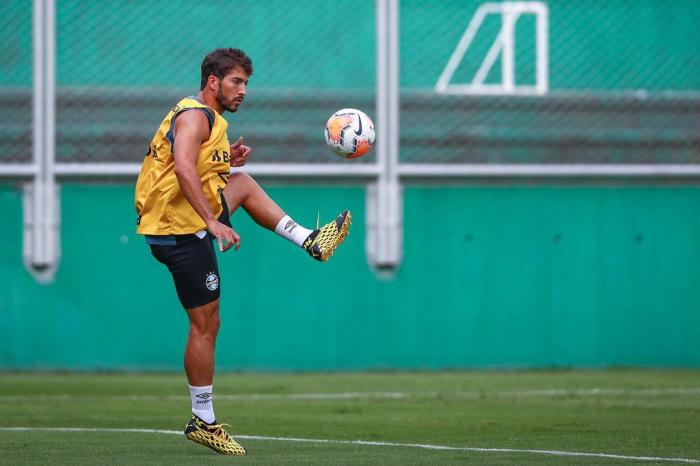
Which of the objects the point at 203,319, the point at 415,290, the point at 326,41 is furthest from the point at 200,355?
the point at 326,41

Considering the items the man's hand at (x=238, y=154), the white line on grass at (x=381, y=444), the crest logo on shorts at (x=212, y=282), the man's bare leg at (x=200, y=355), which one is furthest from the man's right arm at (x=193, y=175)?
the white line on grass at (x=381, y=444)

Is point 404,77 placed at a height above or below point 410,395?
above

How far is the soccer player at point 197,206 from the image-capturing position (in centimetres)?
642

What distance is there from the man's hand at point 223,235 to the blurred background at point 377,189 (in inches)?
263

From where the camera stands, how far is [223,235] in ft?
20.5

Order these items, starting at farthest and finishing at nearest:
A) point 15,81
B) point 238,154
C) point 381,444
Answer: point 15,81 → point 238,154 → point 381,444

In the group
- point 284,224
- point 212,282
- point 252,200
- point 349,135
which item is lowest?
point 212,282

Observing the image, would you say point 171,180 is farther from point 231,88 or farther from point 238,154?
point 238,154

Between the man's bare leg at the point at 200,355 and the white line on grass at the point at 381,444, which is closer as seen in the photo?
the white line on grass at the point at 381,444

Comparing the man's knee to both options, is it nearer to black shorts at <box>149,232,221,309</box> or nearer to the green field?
black shorts at <box>149,232,221,309</box>

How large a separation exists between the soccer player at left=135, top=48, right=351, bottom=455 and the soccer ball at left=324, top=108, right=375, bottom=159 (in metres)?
1.18

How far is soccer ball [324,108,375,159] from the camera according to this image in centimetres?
790

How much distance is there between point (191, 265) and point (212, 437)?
2.81 feet

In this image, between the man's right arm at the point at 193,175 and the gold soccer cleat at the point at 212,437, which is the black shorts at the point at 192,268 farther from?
the gold soccer cleat at the point at 212,437
